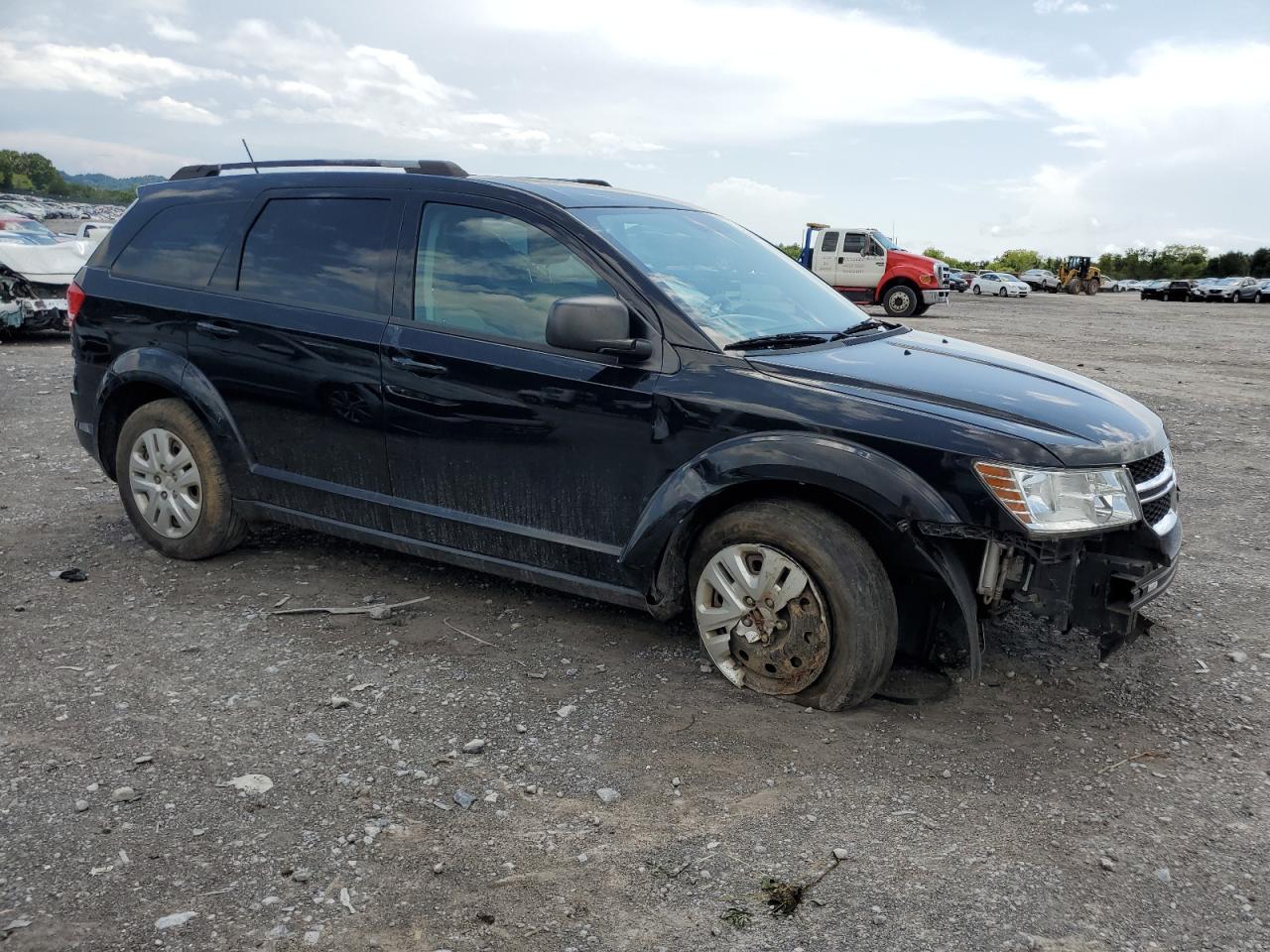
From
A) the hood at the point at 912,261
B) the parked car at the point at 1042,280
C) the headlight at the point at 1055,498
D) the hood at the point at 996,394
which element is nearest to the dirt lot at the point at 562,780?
the headlight at the point at 1055,498

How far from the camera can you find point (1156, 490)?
3.70 m

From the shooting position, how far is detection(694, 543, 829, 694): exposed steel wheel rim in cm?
365

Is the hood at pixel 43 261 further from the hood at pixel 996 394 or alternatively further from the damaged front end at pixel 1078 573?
the damaged front end at pixel 1078 573

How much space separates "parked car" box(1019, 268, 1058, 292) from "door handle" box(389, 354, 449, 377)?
205 feet

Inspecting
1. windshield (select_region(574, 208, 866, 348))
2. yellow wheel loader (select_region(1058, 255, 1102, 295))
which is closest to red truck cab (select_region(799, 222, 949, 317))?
windshield (select_region(574, 208, 866, 348))

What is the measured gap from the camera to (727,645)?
388 centimetres

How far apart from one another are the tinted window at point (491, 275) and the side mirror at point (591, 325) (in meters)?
0.24

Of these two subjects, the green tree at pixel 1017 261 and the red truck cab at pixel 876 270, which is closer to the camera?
the red truck cab at pixel 876 270

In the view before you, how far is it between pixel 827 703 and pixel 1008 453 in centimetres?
105

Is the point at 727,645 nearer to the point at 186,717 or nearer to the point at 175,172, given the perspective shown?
the point at 186,717

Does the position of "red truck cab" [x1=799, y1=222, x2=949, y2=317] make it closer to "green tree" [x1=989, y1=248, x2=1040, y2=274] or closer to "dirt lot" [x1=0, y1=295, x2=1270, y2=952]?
"dirt lot" [x1=0, y1=295, x2=1270, y2=952]

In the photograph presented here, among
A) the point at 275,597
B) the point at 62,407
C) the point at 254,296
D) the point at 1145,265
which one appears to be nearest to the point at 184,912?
the point at 275,597

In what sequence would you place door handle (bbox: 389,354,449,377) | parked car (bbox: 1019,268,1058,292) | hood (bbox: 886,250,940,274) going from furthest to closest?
parked car (bbox: 1019,268,1058,292), hood (bbox: 886,250,940,274), door handle (bbox: 389,354,449,377)

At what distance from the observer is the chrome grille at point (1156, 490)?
359cm
